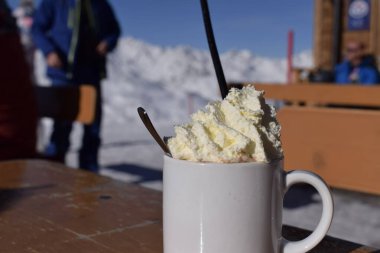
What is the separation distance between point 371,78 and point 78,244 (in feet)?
18.1

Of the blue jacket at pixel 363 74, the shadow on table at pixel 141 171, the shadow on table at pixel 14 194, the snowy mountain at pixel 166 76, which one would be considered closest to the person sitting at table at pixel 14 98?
the shadow on table at pixel 14 194

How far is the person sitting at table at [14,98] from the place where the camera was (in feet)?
6.18

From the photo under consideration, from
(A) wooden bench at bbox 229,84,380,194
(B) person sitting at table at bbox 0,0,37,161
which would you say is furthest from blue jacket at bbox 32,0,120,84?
(A) wooden bench at bbox 229,84,380,194

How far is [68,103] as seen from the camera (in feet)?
7.51

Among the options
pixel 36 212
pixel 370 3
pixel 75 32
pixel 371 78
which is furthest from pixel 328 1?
pixel 36 212

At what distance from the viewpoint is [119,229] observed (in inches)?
30.7

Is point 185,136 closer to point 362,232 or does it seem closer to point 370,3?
point 362,232

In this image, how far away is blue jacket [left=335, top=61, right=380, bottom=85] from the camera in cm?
575

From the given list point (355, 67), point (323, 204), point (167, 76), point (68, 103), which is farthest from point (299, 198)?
point (167, 76)

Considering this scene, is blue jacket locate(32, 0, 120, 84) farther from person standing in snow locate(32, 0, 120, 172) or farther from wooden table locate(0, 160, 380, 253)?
wooden table locate(0, 160, 380, 253)

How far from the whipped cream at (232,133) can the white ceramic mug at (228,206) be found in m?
0.01

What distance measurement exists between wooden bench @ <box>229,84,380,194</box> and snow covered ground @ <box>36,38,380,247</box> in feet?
1.79

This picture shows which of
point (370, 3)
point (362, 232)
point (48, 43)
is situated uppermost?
point (370, 3)

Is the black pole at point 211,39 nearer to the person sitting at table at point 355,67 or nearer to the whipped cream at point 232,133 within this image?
the whipped cream at point 232,133
